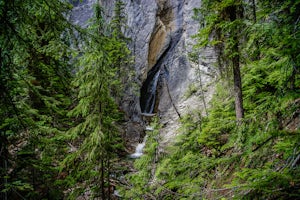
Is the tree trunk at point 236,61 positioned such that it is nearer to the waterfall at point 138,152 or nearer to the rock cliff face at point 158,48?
the waterfall at point 138,152

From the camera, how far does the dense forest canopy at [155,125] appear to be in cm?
278

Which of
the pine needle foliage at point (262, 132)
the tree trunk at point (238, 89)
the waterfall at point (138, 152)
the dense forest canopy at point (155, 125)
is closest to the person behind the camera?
the pine needle foliage at point (262, 132)

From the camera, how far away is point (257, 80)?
6.32 m

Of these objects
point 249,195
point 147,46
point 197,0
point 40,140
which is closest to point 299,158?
point 249,195

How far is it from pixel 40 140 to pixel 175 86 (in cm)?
1728

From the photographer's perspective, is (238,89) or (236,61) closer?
(236,61)

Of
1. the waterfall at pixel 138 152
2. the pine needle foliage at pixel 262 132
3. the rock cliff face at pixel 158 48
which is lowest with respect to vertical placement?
the waterfall at pixel 138 152

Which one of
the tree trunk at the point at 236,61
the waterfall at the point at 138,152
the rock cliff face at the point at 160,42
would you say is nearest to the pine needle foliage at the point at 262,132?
the tree trunk at the point at 236,61

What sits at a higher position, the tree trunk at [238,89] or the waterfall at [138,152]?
the tree trunk at [238,89]

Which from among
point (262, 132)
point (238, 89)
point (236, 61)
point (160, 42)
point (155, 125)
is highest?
point (160, 42)

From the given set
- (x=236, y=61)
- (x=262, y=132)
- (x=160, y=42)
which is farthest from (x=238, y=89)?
(x=160, y=42)

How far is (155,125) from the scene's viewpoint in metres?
6.92

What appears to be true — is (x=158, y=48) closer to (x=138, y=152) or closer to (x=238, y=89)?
(x=138, y=152)

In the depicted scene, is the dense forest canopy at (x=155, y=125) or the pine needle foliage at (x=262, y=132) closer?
the pine needle foliage at (x=262, y=132)
